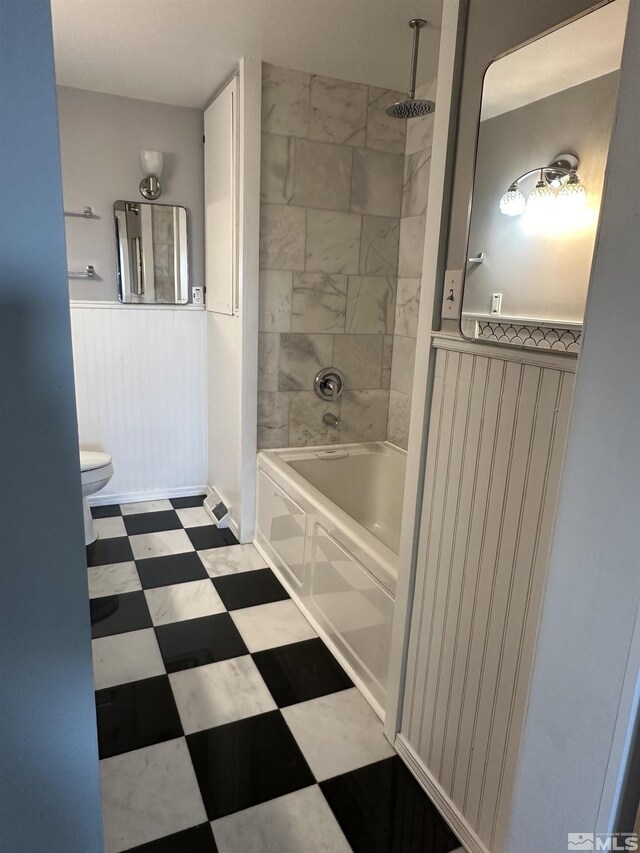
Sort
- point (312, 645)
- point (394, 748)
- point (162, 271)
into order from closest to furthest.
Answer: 1. point (394, 748)
2. point (312, 645)
3. point (162, 271)

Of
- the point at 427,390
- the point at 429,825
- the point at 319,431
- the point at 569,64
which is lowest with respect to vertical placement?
the point at 429,825

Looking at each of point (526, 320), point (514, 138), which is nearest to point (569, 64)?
point (514, 138)

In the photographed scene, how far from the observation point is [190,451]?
362cm

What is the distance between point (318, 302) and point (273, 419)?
0.67 m

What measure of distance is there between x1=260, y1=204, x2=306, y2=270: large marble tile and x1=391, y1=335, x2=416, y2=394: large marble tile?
0.70 metres

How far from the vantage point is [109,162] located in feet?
10.0

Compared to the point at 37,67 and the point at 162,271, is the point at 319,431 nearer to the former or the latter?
the point at 162,271

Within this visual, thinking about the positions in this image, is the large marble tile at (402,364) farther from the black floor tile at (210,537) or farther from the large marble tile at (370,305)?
the black floor tile at (210,537)

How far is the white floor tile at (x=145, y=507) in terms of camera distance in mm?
3363

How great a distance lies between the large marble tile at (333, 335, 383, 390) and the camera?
9.64ft

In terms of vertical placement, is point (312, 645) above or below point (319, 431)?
below

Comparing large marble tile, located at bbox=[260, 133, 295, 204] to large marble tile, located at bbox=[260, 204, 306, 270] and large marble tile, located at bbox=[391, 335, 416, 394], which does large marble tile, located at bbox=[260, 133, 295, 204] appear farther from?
large marble tile, located at bbox=[391, 335, 416, 394]

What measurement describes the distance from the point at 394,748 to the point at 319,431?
167 cm

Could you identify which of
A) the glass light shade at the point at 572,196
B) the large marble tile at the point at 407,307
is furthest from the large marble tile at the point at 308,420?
the glass light shade at the point at 572,196
